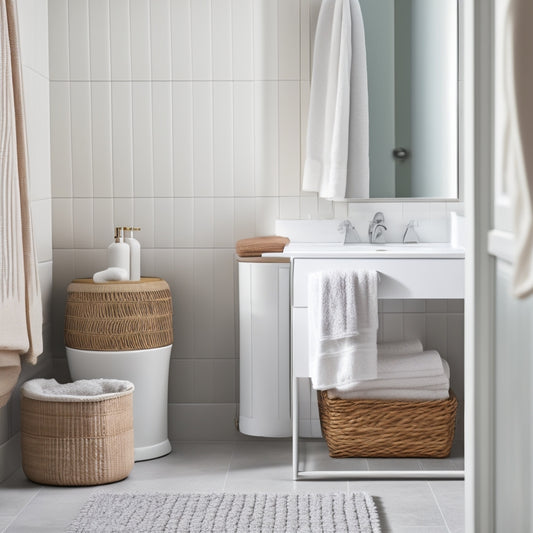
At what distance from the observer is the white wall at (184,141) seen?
336 centimetres

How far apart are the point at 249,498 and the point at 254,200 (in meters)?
1.25

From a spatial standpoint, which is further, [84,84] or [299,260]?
[84,84]

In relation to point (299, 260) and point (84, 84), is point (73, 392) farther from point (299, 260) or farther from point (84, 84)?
point (84, 84)

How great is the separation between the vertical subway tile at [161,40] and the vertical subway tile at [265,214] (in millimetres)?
640

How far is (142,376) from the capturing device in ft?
10.2

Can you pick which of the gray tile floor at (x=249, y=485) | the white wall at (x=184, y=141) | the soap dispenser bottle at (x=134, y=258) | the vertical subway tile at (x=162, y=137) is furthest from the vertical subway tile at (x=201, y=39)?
the gray tile floor at (x=249, y=485)

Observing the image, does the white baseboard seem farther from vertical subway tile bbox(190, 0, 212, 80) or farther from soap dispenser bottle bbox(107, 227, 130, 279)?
vertical subway tile bbox(190, 0, 212, 80)

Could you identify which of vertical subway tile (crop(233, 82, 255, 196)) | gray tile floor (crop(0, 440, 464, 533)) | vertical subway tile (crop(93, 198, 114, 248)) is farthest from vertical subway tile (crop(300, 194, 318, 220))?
gray tile floor (crop(0, 440, 464, 533))

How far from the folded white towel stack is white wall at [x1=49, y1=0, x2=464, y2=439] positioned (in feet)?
1.45

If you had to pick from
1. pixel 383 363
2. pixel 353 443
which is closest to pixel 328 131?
pixel 383 363

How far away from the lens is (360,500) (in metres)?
2.64

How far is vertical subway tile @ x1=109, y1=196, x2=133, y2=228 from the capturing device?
3.42 m

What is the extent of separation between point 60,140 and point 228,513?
172 cm

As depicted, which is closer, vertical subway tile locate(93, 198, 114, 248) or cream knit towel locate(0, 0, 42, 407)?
cream knit towel locate(0, 0, 42, 407)
